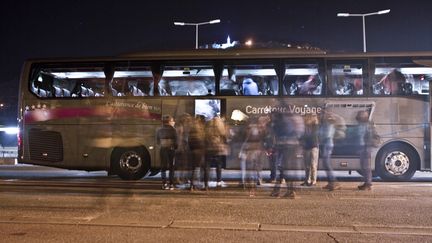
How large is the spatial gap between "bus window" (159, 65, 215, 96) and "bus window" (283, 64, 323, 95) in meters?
2.12

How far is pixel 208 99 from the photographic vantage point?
50.5 ft

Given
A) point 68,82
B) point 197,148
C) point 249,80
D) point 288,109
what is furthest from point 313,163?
point 68,82

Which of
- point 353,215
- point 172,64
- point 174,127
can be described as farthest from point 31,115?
point 353,215

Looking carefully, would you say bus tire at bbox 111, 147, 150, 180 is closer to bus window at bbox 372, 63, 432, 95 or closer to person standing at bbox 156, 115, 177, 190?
person standing at bbox 156, 115, 177, 190

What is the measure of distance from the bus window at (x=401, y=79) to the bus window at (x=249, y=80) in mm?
2825

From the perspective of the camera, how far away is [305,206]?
9578mm

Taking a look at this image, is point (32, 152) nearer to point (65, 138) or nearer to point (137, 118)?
point (65, 138)

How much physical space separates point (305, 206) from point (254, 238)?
2789mm

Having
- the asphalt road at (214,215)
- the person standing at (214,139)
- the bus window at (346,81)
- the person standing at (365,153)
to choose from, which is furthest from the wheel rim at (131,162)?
the person standing at (365,153)

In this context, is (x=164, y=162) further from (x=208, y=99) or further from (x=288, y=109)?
(x=288, y=109)

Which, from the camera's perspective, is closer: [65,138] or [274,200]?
[274,200]

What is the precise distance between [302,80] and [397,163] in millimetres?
3409

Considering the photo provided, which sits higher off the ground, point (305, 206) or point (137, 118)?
point (137, 118)

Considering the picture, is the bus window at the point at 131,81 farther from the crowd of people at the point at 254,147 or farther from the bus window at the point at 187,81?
the crowd of people at the point at 254,147
